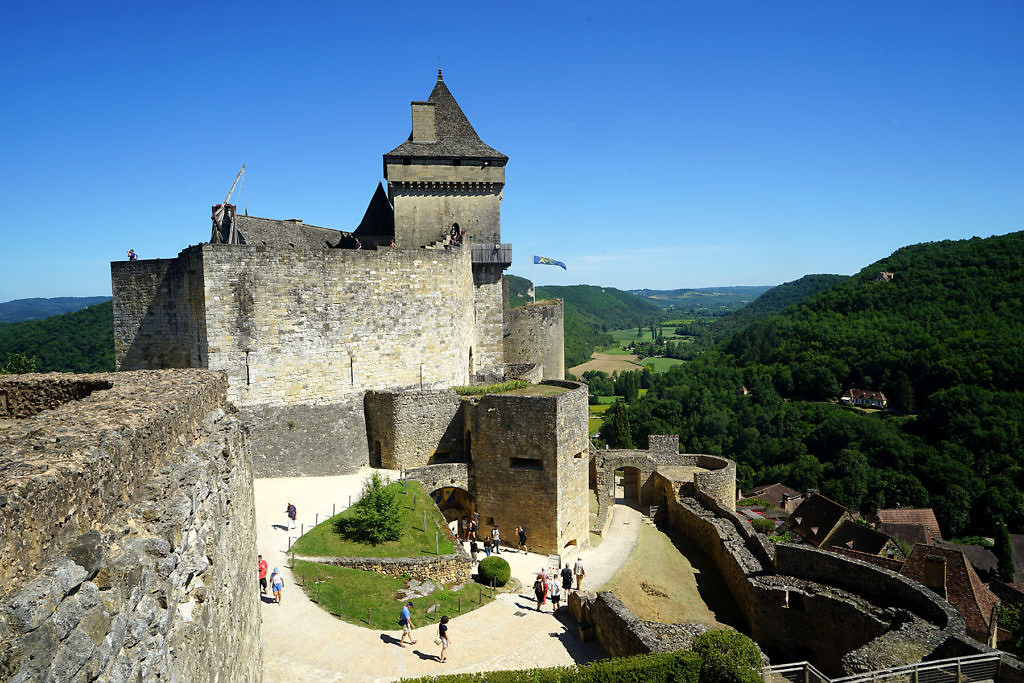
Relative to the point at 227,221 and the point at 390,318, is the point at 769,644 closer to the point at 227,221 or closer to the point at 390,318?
the point at 390,318

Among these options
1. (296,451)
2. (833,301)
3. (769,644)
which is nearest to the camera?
(769,644)

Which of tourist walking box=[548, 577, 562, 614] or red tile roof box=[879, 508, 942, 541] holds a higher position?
tourist walking box=[548, 577, 562, 614]

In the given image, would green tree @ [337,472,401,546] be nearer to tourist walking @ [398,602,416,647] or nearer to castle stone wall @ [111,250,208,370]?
tourist walking @ [398,602,416,647]

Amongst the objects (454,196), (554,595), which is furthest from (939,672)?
(454,196)

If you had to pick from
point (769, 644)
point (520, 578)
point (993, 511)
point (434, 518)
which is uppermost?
point (434, 518)

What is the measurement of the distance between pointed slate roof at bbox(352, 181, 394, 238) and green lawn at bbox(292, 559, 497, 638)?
1734 cm

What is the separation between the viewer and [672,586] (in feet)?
67.4

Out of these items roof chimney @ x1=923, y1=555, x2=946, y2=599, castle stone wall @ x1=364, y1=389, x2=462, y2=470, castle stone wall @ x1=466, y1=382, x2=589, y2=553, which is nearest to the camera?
castle stone wall @ x1=466, y1=382, x2=589, y2=553

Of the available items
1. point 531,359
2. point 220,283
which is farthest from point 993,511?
point 220,283

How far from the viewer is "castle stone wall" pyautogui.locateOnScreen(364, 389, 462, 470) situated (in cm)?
2103

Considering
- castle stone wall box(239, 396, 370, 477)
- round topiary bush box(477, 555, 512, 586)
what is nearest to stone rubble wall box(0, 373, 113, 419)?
castle stone wall box(239, 396, 370, 477)

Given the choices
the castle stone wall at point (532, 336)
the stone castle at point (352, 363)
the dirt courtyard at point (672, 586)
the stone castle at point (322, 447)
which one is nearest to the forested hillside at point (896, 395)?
the castle stone wall at point (532, 336)

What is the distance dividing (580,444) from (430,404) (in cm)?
527

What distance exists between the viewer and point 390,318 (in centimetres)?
2122
